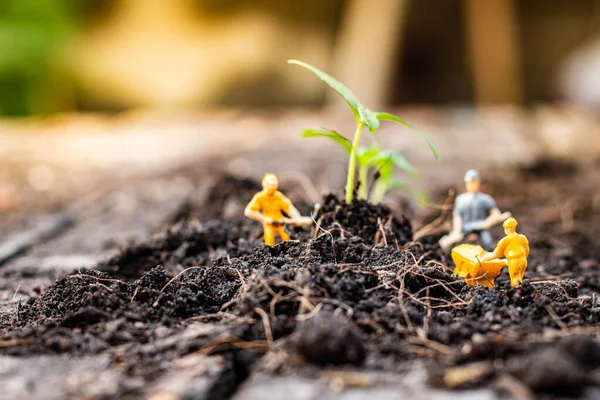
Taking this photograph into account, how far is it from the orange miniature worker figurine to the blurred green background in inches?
211

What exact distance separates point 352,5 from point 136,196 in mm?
4525

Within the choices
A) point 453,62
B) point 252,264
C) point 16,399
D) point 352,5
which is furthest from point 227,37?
point 16,399

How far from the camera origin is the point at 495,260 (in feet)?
5.40

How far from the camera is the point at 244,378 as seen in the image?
1.22 m

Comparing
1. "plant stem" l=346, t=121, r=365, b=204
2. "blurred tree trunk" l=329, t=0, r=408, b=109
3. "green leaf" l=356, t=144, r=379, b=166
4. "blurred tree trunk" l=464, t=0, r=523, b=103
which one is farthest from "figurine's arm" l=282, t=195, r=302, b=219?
"blurred tree trunk" l=464, t=0, r=523, b=103

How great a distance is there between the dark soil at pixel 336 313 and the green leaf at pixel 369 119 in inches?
12.3

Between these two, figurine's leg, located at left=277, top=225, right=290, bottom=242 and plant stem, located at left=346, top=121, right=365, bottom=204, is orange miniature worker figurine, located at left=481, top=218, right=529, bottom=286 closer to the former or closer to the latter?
plant stem, located at left=346, top=121, right=365, bottom=204

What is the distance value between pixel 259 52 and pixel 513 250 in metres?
6.32

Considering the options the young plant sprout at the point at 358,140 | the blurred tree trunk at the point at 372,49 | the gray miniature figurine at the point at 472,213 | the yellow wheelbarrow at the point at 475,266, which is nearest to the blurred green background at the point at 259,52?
the blurred tree trunk at the point at 372,49

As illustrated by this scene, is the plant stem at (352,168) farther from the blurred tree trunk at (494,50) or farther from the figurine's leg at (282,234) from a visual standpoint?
the blurred tree trunk at (494,50)

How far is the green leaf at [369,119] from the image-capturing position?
5.54 feet

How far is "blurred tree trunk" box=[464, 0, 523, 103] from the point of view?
6.75 metres

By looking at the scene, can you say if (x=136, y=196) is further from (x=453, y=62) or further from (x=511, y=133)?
(x=453, y=62)

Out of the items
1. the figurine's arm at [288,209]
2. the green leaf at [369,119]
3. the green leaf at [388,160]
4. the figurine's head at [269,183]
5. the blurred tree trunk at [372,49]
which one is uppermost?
the blurred tree trunk at [372,49]
